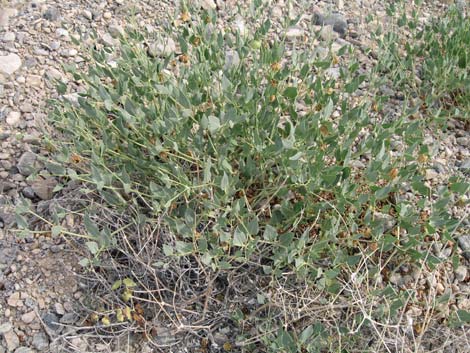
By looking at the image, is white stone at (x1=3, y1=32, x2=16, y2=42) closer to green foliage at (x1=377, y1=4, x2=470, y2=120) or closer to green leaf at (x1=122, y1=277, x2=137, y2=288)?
green leaf at (x1=122, y1=277, x2=137, y2=288)

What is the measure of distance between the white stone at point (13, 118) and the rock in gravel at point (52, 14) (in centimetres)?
63

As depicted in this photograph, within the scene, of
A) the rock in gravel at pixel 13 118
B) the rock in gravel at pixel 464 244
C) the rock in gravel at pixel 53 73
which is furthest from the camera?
the rock in gravel at pixel 53 73

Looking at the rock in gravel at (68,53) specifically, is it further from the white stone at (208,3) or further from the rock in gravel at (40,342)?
the rock in gravel at (40,342)

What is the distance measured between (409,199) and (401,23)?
2.70 ft

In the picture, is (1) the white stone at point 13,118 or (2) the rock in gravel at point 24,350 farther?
(1) the white stone at point 13,118

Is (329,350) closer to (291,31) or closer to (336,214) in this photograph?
(336,214)

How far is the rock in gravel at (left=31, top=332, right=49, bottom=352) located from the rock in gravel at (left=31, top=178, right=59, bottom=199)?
1.75 ft

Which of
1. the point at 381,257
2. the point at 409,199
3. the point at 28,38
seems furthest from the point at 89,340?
the point at 28,38

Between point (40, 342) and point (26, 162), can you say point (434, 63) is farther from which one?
point (40, 342)

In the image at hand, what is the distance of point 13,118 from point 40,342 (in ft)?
3.25

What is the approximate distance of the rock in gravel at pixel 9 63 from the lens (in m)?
2.65

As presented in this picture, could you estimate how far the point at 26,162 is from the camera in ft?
7.62

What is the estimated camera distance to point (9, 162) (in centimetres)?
235

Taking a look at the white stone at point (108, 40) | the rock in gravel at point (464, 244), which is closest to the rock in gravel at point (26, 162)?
the white stone at point (108, 40)
